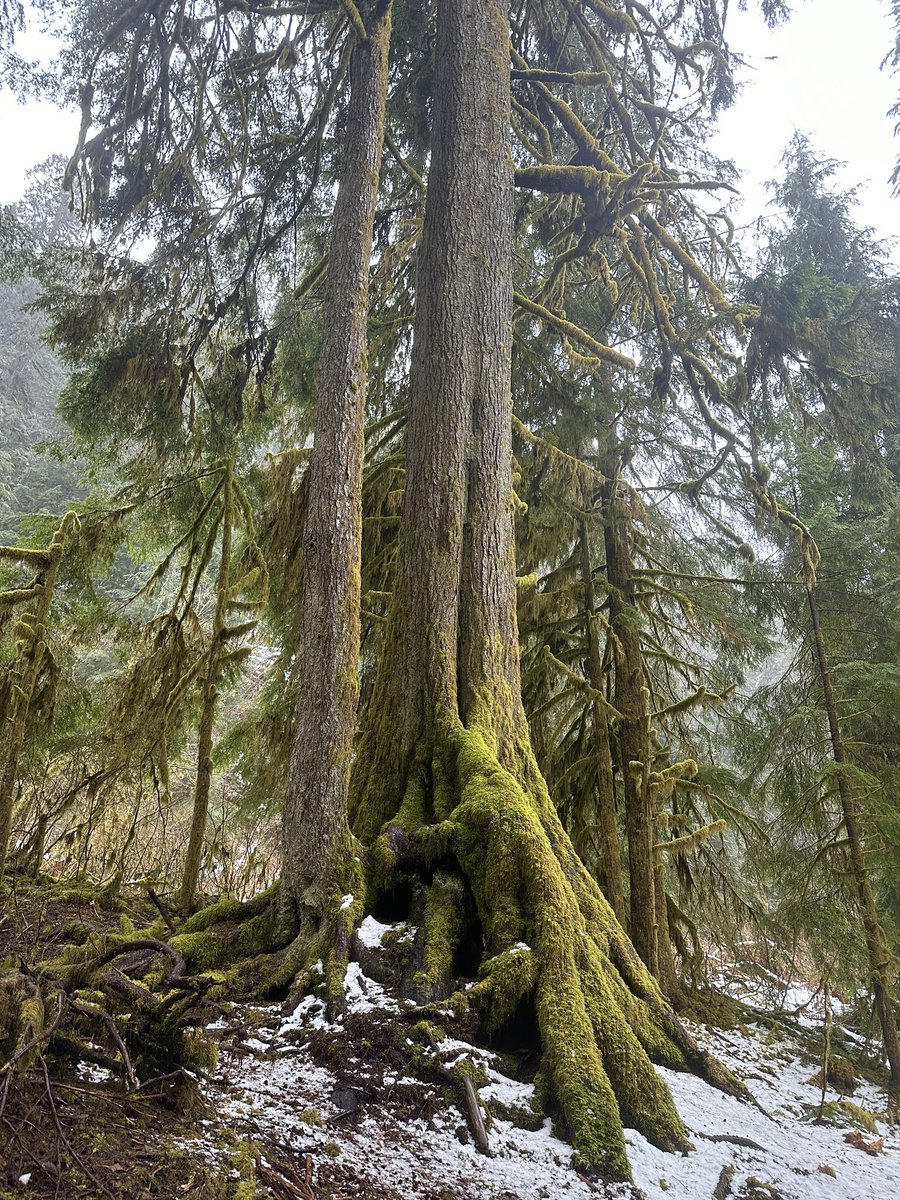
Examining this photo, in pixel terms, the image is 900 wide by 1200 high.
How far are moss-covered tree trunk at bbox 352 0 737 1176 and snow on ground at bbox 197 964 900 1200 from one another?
0.42ft

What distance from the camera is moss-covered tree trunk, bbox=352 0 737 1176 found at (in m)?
2.61

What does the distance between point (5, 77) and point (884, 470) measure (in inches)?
298

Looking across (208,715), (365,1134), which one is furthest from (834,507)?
(365,1134)

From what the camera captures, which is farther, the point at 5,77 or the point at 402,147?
the point at 402,147

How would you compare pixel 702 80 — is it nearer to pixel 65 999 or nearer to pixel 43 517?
pixel 43 517

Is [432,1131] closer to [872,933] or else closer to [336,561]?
[336,561]

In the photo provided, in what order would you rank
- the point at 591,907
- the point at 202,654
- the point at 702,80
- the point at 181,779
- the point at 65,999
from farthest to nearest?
the point at 181,779 < the point at 702,80 < the point at 202,654 < the point at 591,907 < the point at 65,999

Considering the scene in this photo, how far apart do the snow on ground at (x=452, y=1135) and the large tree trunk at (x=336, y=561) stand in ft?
1.44

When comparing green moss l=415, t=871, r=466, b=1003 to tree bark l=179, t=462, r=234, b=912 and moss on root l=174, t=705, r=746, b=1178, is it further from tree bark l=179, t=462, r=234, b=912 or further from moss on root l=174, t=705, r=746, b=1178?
tree bark l=179, t=462, r=234, b=912

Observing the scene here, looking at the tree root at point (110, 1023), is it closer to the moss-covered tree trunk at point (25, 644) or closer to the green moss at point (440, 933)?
the green moss at point (440, 933)

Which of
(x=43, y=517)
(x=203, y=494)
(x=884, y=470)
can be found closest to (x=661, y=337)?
(x=884, y=470)

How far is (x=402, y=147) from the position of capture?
6688 mm

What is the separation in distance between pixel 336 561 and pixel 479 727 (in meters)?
1.12

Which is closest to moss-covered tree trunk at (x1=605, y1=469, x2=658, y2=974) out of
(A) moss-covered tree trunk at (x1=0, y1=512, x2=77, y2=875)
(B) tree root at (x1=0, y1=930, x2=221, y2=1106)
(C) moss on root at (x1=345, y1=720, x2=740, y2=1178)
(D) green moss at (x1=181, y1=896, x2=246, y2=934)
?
(C) moss on root at (x1=345, y1=720, x2=740, y2=1178)
